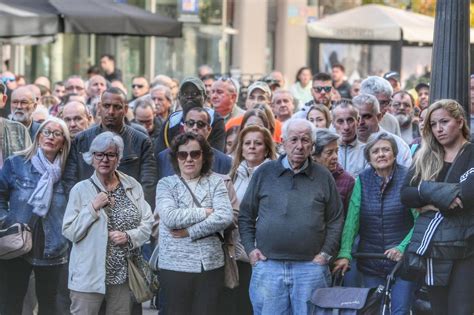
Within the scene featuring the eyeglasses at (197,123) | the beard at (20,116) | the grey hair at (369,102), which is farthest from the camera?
the beard at (20,116)

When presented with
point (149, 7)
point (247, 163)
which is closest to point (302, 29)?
point (149, 7)

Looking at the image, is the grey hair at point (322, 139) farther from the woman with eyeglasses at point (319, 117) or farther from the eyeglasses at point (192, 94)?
the eyeglasses at point (192, 94)

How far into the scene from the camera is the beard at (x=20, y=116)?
12.5 meters

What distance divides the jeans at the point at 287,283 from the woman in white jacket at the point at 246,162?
98 cm

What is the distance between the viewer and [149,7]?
3016 cm

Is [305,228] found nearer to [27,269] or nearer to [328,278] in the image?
[328,278]

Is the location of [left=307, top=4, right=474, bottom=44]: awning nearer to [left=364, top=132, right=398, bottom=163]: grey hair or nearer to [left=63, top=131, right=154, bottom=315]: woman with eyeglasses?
[left=364, top=132, right=398, bottom=163]: grey hair

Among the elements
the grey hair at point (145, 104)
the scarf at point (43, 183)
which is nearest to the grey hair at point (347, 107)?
the scarf at point (43, 183)

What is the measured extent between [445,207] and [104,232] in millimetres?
2497

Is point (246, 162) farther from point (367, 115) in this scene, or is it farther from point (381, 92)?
point (381, 92)

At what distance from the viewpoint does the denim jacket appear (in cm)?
1041

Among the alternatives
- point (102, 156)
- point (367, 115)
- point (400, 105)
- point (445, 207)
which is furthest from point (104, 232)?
point (400, 105)

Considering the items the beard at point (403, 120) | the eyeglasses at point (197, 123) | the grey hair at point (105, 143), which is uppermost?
the eyeglasses at point (197, 123)

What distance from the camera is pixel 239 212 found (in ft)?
31.6
